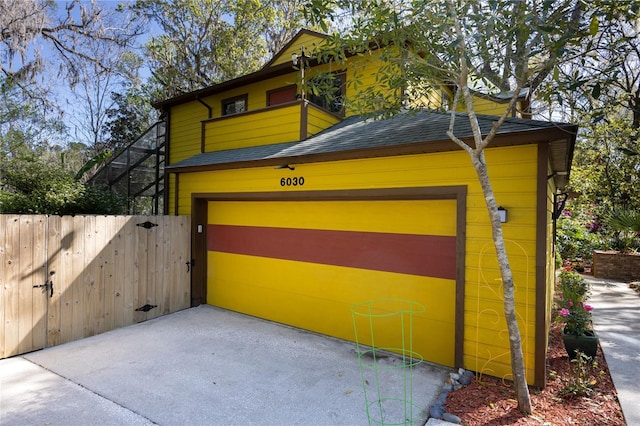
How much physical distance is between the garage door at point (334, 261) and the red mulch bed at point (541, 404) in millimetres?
927

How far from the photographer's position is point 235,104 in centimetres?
948

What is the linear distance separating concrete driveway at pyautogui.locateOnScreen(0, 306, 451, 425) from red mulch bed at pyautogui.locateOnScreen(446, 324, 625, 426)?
0.39 m

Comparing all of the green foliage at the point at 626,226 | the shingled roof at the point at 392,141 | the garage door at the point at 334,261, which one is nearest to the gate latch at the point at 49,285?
the garage door at the point at 334,261

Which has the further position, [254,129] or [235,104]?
[235,104]

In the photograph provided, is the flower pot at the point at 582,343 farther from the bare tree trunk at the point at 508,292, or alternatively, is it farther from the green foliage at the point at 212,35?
the green foliage at the point at 212,35

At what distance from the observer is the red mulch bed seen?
125 inches

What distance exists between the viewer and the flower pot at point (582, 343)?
14.4ft

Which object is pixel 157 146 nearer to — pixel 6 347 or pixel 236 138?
pixel 236 138

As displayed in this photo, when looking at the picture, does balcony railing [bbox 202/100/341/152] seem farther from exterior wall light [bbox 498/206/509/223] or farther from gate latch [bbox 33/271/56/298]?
gate latch [bbox 33/271/56/298]

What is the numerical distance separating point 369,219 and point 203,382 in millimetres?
3150

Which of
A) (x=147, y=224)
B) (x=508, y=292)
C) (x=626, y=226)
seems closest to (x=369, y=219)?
(x=508, y=292)

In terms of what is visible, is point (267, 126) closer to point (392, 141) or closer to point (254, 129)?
point (254, 129)

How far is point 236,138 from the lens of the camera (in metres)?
7.83

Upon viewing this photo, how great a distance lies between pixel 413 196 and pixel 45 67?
527 inches
